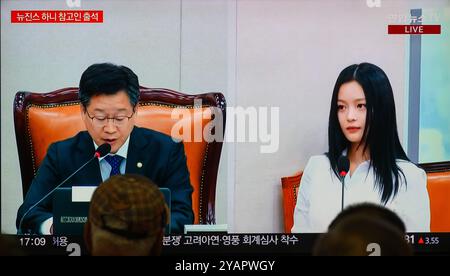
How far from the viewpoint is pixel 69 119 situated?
383 cm

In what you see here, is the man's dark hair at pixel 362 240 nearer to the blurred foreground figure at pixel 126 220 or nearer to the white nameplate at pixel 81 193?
the blurred foreground figure at pixel 126 220

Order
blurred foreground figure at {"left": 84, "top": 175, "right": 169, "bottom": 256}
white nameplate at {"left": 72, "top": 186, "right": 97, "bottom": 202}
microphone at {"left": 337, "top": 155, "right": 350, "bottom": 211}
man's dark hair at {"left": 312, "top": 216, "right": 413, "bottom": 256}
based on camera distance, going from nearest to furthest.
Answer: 1. man's dark hair at {"left": 312, "top": 216, "right": 413, "bottom": 256}
2. blurred foreground figure at {"left": 84, "top": 175, "right": 169, "bottom": 256}
3. white nameplate at {"left": 72, "top": 186, "right": 97, "bottom": 202}
4. microphone at {"left": 337, "top": 155, "right": 350, "bottom": 211}

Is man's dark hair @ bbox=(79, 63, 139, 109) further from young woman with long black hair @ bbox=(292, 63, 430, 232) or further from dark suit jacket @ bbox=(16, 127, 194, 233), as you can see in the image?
young woman with long black hair @ bbox=(292, 63, 430, 232)

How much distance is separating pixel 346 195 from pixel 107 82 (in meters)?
1.32

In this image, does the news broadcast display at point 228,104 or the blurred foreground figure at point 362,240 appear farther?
the news broadcast display at point 228,104

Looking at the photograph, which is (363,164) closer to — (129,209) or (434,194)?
(434,194)

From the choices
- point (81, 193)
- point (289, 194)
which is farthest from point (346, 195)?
point (81, 193)

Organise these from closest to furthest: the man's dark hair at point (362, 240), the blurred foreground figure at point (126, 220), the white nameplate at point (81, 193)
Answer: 1. the man's dark hair at point (362, 240)
2. the blurred foreground figure at point (126, 220)
3. the white nameplate at point (81, 193)

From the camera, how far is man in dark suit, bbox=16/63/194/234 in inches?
150

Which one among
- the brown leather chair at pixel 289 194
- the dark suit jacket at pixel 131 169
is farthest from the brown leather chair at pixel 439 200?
the dark suit jacket at pixel 131 169

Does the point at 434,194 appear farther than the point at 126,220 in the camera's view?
Yes

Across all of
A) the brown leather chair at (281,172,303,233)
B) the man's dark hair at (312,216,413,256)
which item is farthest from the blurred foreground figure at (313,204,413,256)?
the brown leather chair at (281,172,303,233)

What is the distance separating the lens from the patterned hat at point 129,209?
2.13m

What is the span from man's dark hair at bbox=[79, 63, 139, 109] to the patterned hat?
1608 millimetres
